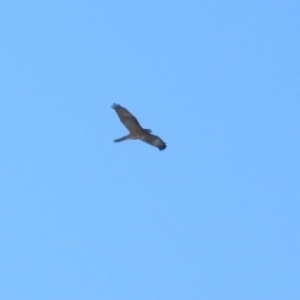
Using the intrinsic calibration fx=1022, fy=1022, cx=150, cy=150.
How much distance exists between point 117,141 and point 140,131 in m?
0.90

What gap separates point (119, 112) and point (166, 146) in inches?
95.2

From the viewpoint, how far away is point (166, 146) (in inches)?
1487

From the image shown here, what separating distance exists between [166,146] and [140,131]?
1545mm

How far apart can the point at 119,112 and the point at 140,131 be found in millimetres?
1019

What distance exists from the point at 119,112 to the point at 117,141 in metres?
1.04

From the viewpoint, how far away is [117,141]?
3662 centimetres

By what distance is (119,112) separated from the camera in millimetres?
36562

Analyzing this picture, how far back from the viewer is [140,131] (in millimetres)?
36688
